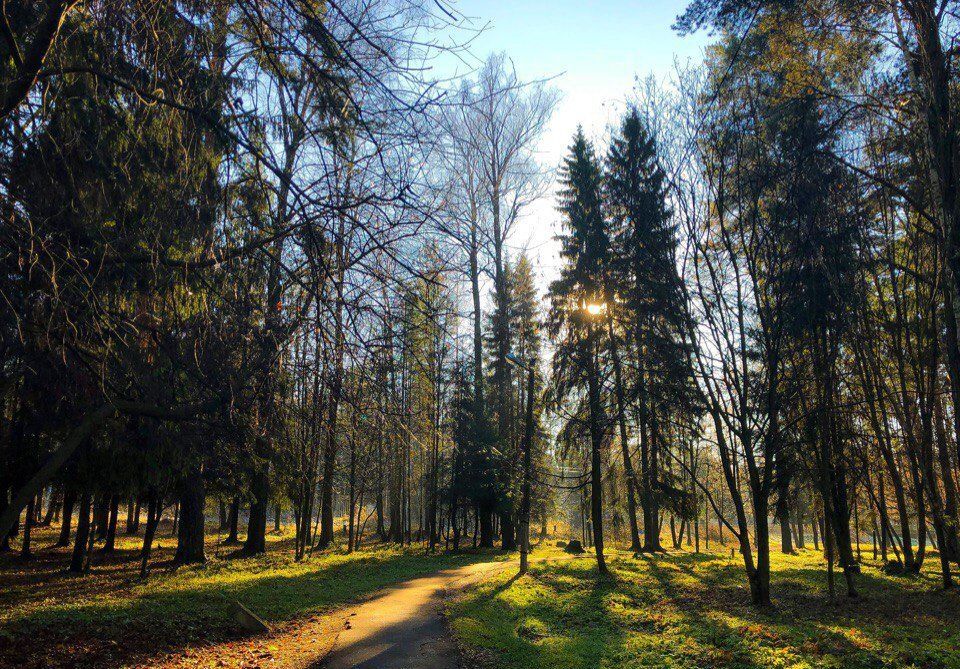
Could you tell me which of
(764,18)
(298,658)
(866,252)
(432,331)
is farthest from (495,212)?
(432,331)

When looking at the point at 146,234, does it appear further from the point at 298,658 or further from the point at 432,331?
the point at 298,658

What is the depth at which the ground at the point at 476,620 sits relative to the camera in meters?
7.38

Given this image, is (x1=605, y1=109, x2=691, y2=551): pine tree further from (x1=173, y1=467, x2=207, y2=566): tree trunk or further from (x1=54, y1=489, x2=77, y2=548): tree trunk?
(x1=54, y1=489, x2=77, y2=548): tree trunk

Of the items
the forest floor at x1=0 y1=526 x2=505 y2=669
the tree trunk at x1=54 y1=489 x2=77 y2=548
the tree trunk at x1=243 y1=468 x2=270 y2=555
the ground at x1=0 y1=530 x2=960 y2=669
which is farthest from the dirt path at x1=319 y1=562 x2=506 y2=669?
the tree trunk at x1=54 y1=489 x2=77 y2=548

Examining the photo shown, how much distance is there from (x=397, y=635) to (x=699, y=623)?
16.5 ft

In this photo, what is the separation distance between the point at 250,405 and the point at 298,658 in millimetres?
5154

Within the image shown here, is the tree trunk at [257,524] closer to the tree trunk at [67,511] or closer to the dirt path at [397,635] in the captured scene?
the tree trunk at [67,511]

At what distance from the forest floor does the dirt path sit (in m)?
0.34

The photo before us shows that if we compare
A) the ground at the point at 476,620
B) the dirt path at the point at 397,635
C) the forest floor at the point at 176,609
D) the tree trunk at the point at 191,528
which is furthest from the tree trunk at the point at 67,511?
the dirt path at the point at 397,635

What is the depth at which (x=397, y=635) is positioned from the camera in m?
9.09

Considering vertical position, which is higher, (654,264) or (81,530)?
(654,264)

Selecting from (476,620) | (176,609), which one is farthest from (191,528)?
(476,620)

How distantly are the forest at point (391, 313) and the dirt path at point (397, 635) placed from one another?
0.32 ft

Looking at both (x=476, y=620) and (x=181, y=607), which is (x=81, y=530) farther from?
(x=476, y=620)
